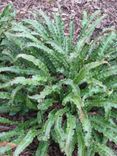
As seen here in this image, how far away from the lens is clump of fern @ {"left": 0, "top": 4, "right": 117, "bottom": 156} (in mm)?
5555

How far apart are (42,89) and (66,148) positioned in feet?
3.26

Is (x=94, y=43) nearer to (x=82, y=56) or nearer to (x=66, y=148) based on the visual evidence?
(x=82, y=56)

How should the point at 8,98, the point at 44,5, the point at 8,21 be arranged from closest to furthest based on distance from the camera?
the point at 8,98 → the point at 8,21 → the point at 44,5

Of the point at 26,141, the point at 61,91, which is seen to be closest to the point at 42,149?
the point at 26,141

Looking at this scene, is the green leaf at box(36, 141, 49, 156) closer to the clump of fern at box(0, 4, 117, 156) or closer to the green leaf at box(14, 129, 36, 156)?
the clump of fern at box(0, 4, 117, 156)

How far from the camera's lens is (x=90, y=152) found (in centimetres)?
566

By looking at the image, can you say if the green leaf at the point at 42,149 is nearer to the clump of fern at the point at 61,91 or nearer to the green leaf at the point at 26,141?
the clump of fern at the point at 61,91

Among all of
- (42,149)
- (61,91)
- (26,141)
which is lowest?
(42,149)

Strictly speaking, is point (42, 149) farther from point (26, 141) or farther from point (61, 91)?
point (61, 91)

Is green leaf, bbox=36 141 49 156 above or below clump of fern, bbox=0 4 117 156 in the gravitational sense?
below

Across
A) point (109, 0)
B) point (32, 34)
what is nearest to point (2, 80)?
point (32, 34)

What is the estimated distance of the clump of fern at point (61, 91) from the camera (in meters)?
5.55

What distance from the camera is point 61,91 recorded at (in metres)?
5.84

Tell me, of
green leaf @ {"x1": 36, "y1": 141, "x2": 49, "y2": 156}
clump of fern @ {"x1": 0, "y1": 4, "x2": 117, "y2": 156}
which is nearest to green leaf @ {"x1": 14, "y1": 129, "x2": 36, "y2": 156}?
clump of fern @ {"x1": 0, "y1": 4, "x2": 117, "y2": 156}
